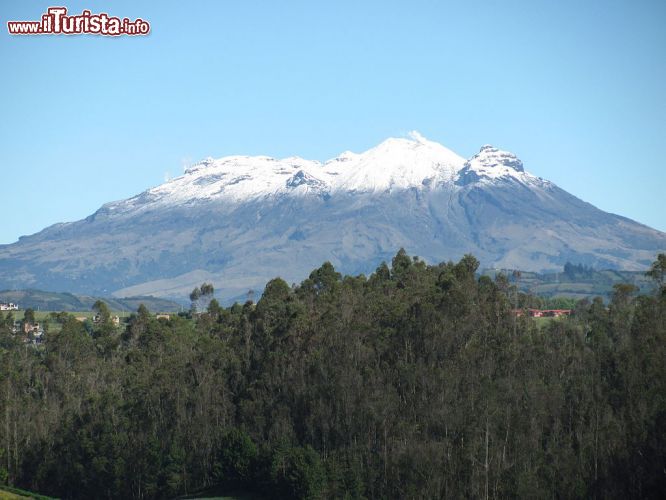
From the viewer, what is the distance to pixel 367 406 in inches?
4114

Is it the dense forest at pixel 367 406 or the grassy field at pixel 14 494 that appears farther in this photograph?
the grassy field at pixel 14 494

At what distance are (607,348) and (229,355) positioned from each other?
41.1m

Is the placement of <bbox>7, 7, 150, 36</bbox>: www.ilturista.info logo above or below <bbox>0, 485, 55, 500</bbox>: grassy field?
above

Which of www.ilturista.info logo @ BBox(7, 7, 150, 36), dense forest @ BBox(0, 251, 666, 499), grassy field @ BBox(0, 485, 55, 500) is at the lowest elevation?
grassy field @ BBox(0, 485, 55, 500)

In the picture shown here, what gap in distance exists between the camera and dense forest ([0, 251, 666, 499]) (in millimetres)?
93625

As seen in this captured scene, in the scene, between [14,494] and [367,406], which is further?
[14,494]

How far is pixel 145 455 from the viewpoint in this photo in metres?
116

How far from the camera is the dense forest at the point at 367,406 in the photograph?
93625 mm

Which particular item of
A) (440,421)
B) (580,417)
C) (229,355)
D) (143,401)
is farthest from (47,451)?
(580,417)

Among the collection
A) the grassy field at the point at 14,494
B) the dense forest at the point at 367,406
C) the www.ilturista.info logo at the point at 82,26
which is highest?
the www.ilturista.info logo at the point at 82,26

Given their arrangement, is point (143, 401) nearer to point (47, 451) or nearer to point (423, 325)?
point (47, 451)

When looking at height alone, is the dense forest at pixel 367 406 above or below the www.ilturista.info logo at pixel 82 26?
below

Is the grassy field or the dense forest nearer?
the dense forest

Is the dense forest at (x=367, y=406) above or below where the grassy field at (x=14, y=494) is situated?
above
